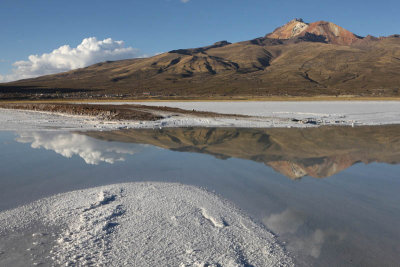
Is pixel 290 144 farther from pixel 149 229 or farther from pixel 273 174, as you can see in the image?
pixel 149 229

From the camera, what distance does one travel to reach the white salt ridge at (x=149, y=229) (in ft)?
16.2

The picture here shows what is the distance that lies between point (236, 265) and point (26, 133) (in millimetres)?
18522

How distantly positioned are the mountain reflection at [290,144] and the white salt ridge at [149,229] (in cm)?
416

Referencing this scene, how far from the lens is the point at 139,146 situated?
14.8m

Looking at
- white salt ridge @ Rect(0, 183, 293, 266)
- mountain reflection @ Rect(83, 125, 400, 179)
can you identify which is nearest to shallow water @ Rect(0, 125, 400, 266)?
mountain reflection @ Rect(83, 125, 400, 179)

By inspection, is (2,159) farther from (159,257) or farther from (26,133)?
(159,257)

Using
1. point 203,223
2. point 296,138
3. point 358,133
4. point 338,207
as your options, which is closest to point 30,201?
point 203,223

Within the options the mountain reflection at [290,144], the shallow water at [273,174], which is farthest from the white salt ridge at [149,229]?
the mountain reflection at [290,144]

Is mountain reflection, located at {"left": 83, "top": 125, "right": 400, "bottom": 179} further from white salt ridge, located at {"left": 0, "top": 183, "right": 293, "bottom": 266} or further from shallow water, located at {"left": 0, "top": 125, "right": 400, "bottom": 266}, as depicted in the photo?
white salt ridge, located at {"left": 0, "top": 183, "right": 293, "bottom": 266}

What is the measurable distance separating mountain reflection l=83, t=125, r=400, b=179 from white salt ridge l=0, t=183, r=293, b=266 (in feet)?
13.6

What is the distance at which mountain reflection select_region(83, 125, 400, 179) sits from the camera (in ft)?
38.0

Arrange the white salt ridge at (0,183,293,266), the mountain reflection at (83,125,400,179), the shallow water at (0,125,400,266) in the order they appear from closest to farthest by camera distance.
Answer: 1. the white salt ridge at (0,183,293,266)
2. the shallow water at (0,125,400,266)
3. the mountain reflection at (83,125,400,179)

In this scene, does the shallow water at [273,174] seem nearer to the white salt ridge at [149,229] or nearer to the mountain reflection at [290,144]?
the mountain reflection at [290,144]

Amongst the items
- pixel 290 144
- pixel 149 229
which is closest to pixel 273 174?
pixel 149 229
